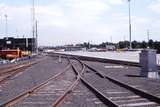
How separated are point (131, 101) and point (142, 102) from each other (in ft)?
1.80

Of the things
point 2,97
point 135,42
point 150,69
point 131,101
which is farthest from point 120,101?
point 135,42

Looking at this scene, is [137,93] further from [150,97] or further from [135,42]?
[135,42]

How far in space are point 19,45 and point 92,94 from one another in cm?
11206

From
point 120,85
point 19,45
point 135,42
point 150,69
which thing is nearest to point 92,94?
point 120,85

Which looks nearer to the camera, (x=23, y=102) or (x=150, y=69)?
(x=23, y=102)

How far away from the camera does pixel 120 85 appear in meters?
22.0

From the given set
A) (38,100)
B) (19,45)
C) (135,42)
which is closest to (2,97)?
(38,100)

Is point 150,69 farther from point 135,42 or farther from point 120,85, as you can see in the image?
point 135,42

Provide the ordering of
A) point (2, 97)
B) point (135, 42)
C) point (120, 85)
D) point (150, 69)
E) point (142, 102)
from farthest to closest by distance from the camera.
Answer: point (135, 42) < point (150, 69) < point (120, 85) < point (2, 97) < point (142, 102)

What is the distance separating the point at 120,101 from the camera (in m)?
15.1

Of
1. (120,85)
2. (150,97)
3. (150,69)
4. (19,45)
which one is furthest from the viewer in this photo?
(19,45)

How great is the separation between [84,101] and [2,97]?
3788mm

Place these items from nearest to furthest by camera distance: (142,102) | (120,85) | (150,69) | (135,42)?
1. (142,102)
2. (120,85)
3. (150,69)
4. (135,42)

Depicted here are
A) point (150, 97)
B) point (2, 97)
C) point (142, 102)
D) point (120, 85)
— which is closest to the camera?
point (142, 102)
